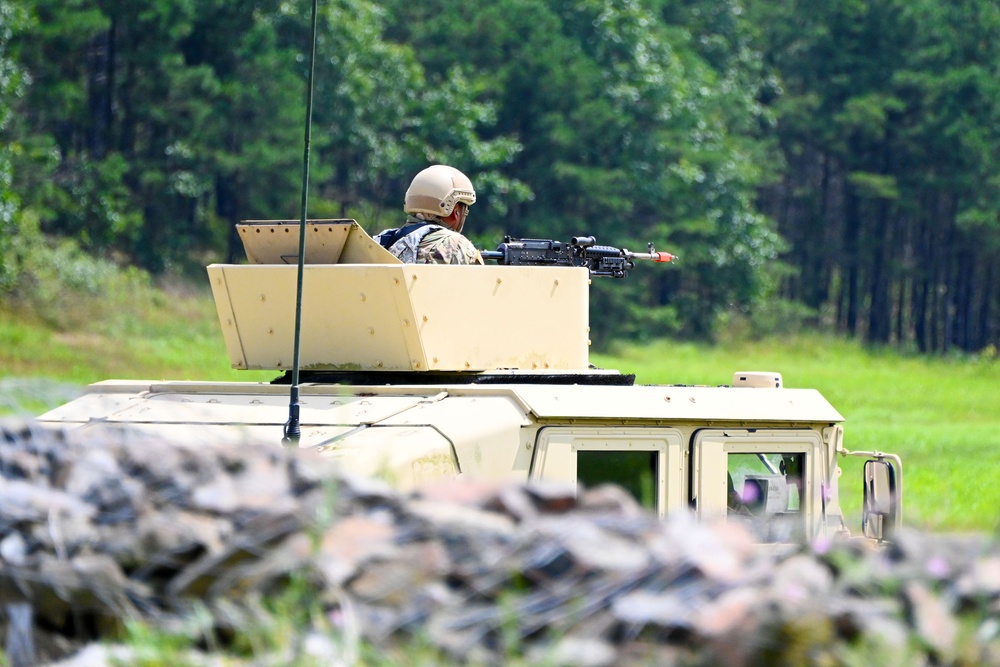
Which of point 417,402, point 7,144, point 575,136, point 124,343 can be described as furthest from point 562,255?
point 575,136

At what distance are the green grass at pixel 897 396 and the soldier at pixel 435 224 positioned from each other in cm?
246

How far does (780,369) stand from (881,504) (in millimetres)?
28437

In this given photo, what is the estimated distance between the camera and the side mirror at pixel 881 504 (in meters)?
7.32

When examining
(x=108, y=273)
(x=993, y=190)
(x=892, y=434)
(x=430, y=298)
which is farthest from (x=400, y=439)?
Result: (x=993, y=190)

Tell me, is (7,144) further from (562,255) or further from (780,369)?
(562,255)

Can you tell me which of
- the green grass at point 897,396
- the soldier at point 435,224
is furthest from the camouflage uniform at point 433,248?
the green grass at point 897,396

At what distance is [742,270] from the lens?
139ft

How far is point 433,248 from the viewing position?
7773mm

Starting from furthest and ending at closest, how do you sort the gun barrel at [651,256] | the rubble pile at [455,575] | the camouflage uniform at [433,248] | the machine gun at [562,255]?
the gun barrel at [651,256]
the machine gun at [562,255]
the camouflage uniform at [433,248]
the rubble pile at [455,575]

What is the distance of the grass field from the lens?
2114 centimetres

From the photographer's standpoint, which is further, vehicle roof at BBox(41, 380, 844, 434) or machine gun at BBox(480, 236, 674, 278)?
machine gun at BBox(480, 236, 674, 278)

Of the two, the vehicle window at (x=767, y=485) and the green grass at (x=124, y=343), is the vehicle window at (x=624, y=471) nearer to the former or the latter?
the vehicle window at (x=767, y=485)

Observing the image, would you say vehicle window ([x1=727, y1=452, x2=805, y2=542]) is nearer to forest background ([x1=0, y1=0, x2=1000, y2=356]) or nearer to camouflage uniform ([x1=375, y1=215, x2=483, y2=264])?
camouflage uniform ([x1=375, y1=215, x2=483, y2=264])

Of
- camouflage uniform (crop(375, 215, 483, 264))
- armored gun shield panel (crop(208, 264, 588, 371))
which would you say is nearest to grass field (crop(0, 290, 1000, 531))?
armored gun shield panel (crop(208, 264, 588, 371))
